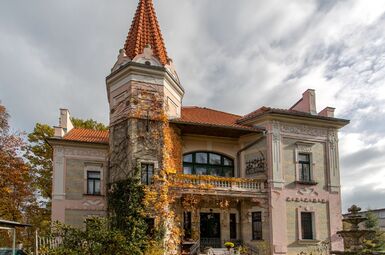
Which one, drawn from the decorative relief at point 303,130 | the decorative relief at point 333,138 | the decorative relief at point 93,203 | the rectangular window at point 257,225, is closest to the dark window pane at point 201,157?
the rectangular window at point 257,225

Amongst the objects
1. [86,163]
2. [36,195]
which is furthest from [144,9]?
[36,195]

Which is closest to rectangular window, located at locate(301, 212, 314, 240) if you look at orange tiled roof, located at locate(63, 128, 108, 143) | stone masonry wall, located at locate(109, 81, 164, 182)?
stone masonry wall, located at locate(109, 81, 164, 182)

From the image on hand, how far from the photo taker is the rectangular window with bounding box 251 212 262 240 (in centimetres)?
2532

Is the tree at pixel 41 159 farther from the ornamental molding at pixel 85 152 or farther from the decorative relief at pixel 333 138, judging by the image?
the decorative relief at pixel 333 138

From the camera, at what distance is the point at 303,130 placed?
87.8 feet

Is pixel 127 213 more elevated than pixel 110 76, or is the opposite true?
pixel 110 76

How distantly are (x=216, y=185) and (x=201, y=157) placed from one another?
2.75 metres

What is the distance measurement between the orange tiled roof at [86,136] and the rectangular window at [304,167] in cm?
1127

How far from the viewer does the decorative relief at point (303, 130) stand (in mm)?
26294

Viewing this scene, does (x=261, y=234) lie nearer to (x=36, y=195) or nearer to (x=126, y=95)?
(x=126, y=95)

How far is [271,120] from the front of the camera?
25.9 meters

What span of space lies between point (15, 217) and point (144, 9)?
1596cm

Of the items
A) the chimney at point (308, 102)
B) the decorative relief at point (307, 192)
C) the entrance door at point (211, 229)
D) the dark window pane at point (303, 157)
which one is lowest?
the entrance door at point (211, 229)

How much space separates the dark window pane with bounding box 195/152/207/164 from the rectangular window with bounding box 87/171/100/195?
236 inches
